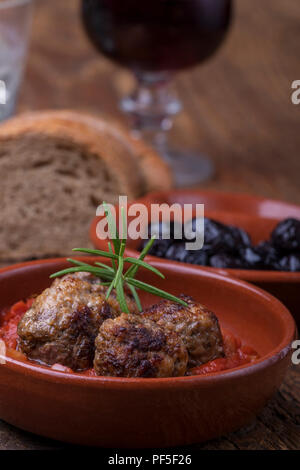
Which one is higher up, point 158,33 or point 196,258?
point 158,33

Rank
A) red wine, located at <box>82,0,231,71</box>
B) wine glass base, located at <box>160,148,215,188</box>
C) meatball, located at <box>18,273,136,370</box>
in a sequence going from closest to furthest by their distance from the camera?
meatball, located at <box>18,273,136,370</box>, red wine, located at <box>82,0,231,71</box>, wine glass base, located at <box>160,148,215,188</box>

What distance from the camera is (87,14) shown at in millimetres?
3699

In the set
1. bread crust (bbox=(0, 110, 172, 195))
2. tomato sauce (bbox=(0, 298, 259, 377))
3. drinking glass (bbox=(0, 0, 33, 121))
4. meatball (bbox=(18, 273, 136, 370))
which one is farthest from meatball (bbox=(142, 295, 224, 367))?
drinking glass (bbox=(0, 0, 33, 121))

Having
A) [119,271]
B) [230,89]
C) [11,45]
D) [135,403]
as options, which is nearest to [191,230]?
[119,271]

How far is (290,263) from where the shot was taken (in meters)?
2.43

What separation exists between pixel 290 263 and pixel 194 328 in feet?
2.20

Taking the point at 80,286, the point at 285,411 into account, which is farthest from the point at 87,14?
the point at 285,411

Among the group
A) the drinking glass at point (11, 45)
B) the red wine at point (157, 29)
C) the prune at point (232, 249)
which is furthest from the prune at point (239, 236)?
the drinking glass at point (11, 45)

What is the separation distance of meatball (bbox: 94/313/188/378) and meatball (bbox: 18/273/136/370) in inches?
3.1

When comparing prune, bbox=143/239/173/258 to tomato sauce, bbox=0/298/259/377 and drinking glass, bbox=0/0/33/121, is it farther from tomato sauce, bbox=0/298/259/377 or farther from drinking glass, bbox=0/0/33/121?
drinking glass, bbox=0/0/33/121

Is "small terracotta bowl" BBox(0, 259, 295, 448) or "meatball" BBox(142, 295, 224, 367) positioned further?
"meatball" BBox(142, 295, 224, 367)

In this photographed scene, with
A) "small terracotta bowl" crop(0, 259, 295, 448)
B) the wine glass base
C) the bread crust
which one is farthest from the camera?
the wine glass base

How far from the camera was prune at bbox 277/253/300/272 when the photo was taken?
242 centimetres

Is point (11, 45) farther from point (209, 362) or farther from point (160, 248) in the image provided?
point (209, 362)
